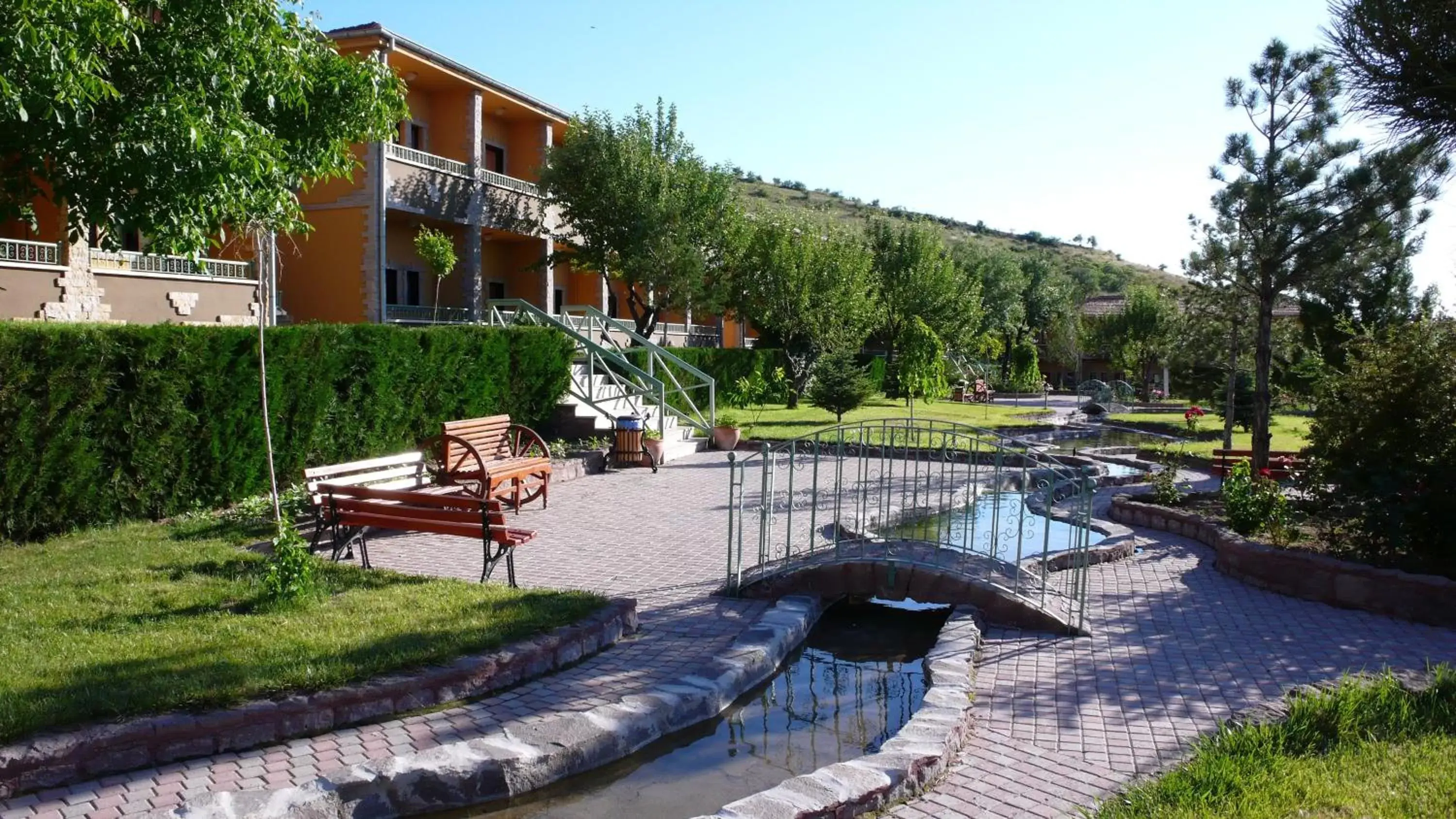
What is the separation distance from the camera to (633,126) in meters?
24.5

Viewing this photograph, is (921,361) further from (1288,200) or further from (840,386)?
(1288,200)

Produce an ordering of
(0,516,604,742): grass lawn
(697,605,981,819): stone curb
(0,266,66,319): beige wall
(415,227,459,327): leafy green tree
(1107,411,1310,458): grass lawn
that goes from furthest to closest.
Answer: (415,227,459,327): leafy green tree, (1107,411,1310,458): grass lawn, (0,266,66,319): beige wall, (0,516,604,742): grass lawn, (697,605,981,819): stone curb

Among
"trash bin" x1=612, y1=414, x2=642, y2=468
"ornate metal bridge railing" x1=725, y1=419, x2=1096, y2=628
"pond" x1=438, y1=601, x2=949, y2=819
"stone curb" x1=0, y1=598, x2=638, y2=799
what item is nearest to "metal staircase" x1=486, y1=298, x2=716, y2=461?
"trash bin" x1=612, y1=414, x2=642, y2=468

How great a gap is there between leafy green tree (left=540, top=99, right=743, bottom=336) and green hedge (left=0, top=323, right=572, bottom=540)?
10464 mm

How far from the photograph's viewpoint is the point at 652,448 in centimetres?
1563

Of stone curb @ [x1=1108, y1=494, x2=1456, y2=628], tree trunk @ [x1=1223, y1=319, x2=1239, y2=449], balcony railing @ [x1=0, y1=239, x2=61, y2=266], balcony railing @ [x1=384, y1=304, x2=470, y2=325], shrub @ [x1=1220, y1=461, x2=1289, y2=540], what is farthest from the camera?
balcony railing @ [x1=384, y1=304, x2=470, y2=325]

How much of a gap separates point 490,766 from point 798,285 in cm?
2502

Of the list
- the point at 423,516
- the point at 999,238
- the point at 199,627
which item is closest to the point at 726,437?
the point at 423,516

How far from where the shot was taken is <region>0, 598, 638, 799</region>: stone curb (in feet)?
13.5

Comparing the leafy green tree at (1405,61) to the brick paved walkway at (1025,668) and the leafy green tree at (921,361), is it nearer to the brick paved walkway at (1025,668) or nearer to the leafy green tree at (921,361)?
the brick paved walkway at (1025,668)

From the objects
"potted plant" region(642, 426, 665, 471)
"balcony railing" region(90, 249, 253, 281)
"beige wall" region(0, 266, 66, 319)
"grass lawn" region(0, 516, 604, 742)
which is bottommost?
"grass lawn" region(0, 516, 604, 742)

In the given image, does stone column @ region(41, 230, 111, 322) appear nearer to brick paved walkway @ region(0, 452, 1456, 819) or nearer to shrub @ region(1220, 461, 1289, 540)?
brick paved walkway @ region(0, 452, 1456, 819)

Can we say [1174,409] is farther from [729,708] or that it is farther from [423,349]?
[729,708]

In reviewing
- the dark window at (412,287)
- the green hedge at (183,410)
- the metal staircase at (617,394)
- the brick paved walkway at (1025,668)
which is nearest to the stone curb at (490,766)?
the brick paved walkway at (1025,668)
